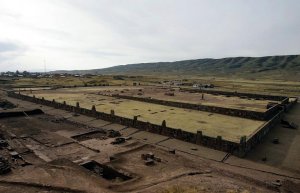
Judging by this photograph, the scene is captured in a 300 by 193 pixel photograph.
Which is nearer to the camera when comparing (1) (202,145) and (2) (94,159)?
(2) (94,159)

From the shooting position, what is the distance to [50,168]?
69.8ft

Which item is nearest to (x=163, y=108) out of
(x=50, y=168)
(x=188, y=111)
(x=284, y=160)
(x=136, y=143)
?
(x=188, y=111)

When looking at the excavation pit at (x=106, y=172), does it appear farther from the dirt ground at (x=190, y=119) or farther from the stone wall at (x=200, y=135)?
the dirt ground at (x=190, y=119)

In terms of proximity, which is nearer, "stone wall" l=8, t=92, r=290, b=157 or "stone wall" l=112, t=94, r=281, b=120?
"stone wall" l=8, t=92, r=290, b=157

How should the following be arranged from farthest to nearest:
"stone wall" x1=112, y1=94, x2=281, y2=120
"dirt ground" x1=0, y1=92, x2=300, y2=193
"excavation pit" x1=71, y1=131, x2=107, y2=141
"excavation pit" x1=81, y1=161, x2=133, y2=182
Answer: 1. "stone wall" x1=112, y1=94, x2=281, y2=120
2. "excavation pit" x1=71, y1=131, x2=107, y2=141
3. "excavation pit" x1=81, y1=161, x2=133, y2=182
4. "dirt ground" x1=0, y1=92, x2=300, y2=193

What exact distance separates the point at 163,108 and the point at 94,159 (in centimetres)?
2471

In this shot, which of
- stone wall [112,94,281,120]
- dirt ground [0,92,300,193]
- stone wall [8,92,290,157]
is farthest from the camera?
stone wall [112,94,281,120]

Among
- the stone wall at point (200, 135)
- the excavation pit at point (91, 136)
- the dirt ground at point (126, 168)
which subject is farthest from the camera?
the excavation pit at point (91, 136)

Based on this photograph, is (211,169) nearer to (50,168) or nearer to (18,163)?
(50,168)

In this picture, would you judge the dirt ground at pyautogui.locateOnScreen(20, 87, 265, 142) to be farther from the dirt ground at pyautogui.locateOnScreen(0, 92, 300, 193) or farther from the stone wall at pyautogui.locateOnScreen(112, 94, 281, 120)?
the dirt ground at pyautogui.locateOnScreen(0, 92, 300, 193)

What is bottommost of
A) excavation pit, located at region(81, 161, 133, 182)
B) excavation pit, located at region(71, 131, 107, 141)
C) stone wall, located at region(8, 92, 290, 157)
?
excavation pit, located at region(81, 161, 133, 182)

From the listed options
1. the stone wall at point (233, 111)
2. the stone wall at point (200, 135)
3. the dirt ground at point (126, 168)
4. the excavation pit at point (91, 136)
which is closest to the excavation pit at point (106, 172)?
the dirt ground at point (126, 168)

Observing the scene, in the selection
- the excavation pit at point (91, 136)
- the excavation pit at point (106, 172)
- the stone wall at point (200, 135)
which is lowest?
the excavation pit at point (106, 172)

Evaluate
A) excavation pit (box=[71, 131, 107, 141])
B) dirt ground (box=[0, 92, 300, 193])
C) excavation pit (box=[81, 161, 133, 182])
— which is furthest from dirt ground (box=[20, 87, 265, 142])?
excavation pit (box=[81, 161, 133, 182])
